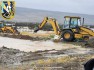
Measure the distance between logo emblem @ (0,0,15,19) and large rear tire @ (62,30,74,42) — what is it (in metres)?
6.16

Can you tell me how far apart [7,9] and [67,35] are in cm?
704

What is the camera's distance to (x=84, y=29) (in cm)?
3725

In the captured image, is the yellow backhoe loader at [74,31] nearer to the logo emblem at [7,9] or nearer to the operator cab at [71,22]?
the operator cab at [71,22]

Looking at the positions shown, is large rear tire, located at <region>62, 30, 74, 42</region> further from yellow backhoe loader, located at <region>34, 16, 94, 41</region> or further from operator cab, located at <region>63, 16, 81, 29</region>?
operator cab, located at <region>63, 16, 81, 29</region>

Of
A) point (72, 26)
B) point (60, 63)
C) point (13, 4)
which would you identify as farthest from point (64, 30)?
point (60, 63)

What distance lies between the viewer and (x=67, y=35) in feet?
124

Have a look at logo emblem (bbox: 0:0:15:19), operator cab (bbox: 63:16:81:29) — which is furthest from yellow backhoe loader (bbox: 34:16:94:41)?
logo emblem (bbox: 0:0:15:19)

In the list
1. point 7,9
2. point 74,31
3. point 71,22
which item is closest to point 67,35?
point 74,31

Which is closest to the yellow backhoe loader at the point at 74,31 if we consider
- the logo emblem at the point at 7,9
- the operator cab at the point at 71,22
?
the operator cab at the point at 71,22

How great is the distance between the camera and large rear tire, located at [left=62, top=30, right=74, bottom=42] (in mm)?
37291

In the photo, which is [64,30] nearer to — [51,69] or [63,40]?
[63,40]

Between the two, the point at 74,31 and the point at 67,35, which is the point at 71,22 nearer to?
the point at 74,31

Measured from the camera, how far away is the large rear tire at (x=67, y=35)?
37.3 meters

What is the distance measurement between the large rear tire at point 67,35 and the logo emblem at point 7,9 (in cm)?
616
